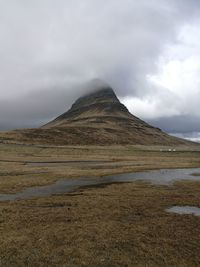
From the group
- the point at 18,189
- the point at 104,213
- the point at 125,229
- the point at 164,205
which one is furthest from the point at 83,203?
the point at 18,189

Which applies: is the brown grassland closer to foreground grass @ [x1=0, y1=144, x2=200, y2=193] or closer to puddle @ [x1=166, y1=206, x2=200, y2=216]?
puddle @ [x1=166, y1=206, x2=200, y2=216]

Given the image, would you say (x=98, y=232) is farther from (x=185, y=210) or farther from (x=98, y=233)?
(x=185, y=210)

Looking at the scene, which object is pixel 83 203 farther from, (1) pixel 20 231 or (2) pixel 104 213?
(1) pixel 20 231

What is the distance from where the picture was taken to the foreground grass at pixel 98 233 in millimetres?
15914

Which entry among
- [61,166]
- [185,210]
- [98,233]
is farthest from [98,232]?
[61,166]

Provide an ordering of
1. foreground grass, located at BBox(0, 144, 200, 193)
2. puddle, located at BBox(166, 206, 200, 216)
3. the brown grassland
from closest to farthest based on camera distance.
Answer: the brown grassland
puddle, located at BBox(166, 206, 200, 216)
foreground grass, located at BBox(0, 144, 200, 193)

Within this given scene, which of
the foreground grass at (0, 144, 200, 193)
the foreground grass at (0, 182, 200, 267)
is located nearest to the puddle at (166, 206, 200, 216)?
the foreground grass at (0, 182, 200, 267)

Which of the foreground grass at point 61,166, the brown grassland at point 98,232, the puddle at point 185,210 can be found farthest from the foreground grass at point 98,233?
the foreground grass at point 61,166

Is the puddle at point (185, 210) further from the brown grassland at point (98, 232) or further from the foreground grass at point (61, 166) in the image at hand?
the foreground grass at point (61, 166)

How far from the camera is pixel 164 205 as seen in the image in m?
28.8

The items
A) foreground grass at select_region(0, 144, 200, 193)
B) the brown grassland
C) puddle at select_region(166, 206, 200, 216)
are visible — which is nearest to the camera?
the brown grassland

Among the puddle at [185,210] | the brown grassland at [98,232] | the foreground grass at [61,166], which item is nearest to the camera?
the brown grassland at [98,232]

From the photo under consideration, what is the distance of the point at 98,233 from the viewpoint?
65.2ft

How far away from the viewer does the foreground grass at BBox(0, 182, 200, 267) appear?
52.2ft
